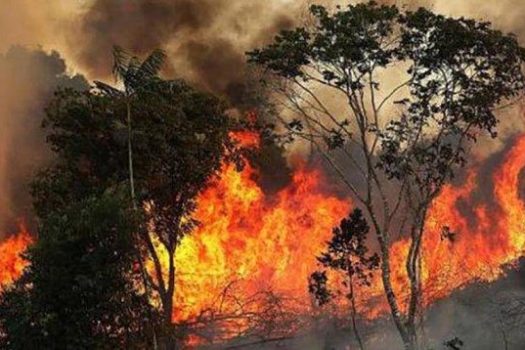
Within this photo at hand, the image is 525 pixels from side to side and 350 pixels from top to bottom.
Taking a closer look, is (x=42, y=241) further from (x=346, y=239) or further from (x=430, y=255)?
(x=430, y=255)

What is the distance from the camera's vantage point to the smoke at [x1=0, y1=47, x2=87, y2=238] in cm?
4759

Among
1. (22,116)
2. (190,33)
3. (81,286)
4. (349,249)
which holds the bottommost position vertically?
(81,286)

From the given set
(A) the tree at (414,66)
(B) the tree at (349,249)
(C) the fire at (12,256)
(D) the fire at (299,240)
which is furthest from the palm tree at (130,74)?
(C) the fire at (12,256)

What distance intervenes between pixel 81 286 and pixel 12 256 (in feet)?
79.7

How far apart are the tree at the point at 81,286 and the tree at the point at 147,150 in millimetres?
Result: 3869

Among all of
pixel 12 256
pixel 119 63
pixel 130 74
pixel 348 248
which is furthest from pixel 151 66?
pixel 12 256

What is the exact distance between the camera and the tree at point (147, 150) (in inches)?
1046

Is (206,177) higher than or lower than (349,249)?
higher

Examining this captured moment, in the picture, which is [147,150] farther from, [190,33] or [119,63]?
[190,33]

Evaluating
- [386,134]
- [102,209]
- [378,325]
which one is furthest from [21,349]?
[378,325]

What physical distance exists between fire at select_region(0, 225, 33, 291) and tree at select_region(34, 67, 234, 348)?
14218 millimetres

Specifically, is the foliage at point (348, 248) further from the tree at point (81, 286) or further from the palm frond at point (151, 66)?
the tree at point (81, 286)

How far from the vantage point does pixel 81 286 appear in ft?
68.3

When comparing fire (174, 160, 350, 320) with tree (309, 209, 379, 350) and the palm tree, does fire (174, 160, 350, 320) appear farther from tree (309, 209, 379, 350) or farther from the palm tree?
the palm tree
